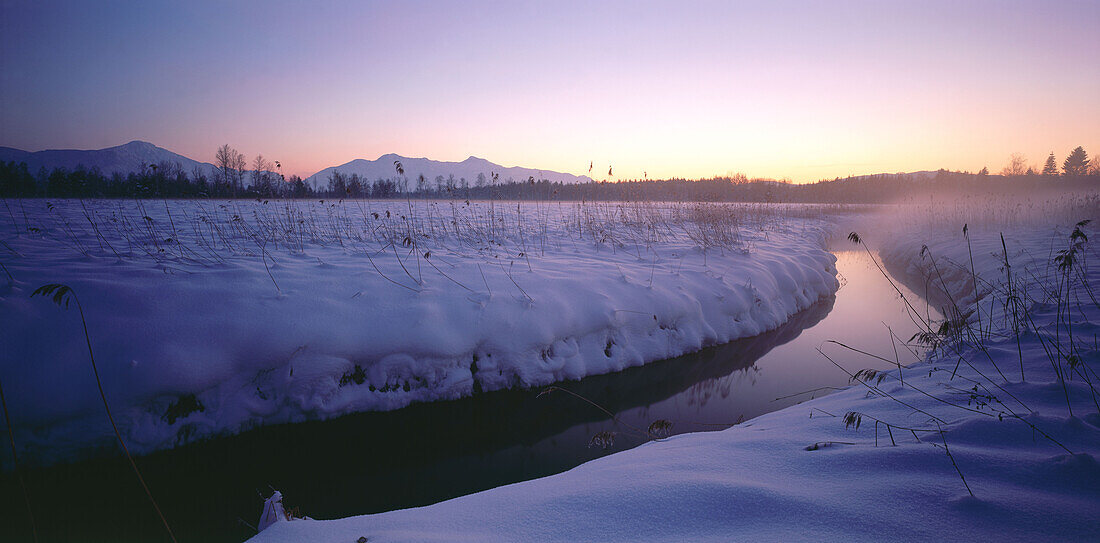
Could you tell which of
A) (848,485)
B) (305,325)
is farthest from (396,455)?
(848,485)

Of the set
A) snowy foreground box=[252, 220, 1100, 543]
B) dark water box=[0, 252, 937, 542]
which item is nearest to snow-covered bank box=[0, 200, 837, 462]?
dark water box=[0, 252, 937, 542]

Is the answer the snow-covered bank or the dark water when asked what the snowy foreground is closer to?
the dark water

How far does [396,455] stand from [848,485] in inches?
130

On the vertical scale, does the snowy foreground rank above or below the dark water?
above

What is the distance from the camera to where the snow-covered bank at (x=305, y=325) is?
120 inches

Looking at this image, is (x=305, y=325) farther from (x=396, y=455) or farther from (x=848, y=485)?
(x=848, y=485)

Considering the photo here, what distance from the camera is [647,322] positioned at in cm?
533

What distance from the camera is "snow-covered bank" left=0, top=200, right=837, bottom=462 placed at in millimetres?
3061

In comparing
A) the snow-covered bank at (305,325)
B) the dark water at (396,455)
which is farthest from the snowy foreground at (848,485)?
the snow-covered bank at (305,325)

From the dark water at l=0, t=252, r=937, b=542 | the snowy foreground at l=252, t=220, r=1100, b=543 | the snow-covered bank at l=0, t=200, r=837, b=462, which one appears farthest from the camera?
the snow-covered bank at l=0, t=200, r=837, b=462

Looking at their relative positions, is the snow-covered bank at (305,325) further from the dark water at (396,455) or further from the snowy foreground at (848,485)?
the snowy foreground at (848,485)

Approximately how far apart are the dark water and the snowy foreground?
1.36 meters

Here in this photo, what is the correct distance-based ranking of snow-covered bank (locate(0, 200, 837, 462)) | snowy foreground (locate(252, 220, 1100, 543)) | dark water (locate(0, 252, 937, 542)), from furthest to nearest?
1. snow-covered bank (locate(0, 200, 837, 462))
2. dark water (locate(0, 252, 937, 542))
3. snowy foreground (locate(252, 220, 1100, 543))

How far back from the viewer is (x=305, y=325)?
3.82 meters
